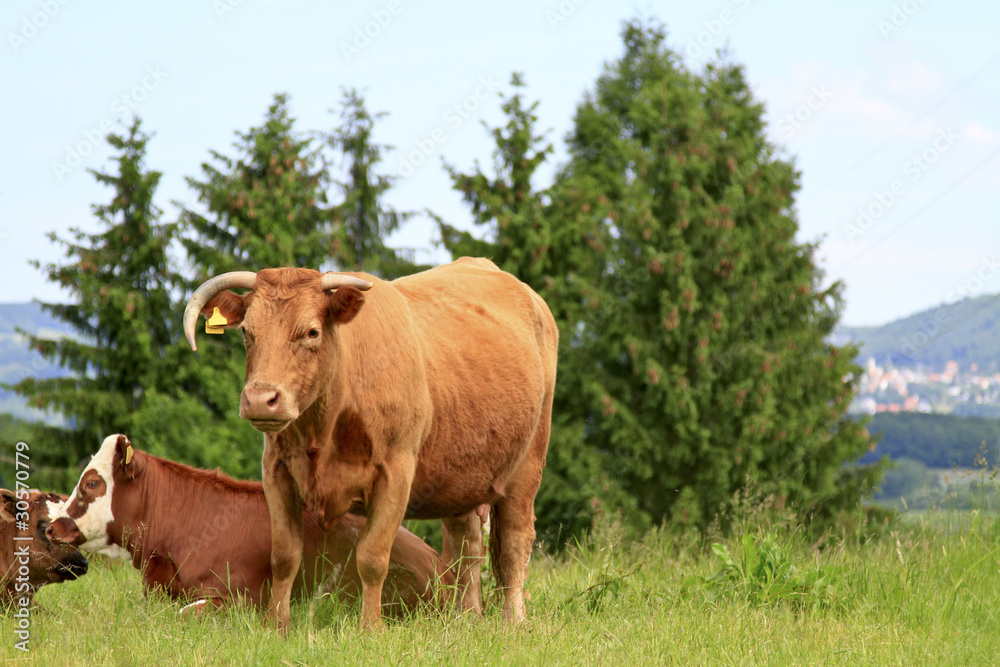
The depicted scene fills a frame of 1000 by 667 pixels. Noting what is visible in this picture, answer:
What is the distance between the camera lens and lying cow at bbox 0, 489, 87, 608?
516 centimetres

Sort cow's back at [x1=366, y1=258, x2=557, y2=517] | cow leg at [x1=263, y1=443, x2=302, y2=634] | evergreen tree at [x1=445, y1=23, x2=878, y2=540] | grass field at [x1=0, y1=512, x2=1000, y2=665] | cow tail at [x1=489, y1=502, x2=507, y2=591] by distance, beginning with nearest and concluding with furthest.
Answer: grass field at [x1=0, y1=512, x2=1000, y2=665] → cow leg at [x1=263, y1=443, x2=302, y2=634] → cow's back at [x1=366, y1=258, x2=557, y2=517] → cow tail at [x1=489, y1=502, x2=507, y2=591] → evergreen tree at [x1=445, y1=23, x2=878, y2=540]

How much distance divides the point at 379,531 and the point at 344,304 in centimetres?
112

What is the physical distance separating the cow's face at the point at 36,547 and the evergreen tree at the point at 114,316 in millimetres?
16977

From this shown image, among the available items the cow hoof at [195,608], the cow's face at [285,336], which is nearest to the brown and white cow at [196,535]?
the cow hoof at [195,608]

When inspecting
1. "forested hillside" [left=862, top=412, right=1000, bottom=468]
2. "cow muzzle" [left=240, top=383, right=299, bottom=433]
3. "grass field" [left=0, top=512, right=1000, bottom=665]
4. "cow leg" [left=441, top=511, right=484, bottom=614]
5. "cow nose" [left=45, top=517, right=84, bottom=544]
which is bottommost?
"forested hillside" [left=862, top=412, right=1000, bottom=468]

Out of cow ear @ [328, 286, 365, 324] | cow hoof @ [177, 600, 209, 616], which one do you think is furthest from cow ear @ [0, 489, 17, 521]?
cow ear @ [328, 286, 365, 324]

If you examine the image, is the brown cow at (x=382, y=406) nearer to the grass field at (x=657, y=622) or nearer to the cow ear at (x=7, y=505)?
the grass field at (x=657, y=622)

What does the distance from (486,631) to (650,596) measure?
4.96 ft

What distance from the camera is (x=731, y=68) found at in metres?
24.9

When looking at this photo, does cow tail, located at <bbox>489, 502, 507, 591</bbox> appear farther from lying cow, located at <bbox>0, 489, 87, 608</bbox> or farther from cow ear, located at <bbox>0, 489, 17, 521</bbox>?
cow ear, located at <bbox>0, 489, 17, 521</bbox>

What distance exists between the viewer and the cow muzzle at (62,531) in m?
5.27

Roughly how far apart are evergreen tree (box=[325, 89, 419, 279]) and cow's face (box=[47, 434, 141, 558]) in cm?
1826

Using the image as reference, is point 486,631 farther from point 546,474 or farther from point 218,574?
point 546,474

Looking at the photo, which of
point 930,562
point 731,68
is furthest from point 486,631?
point 731,68
